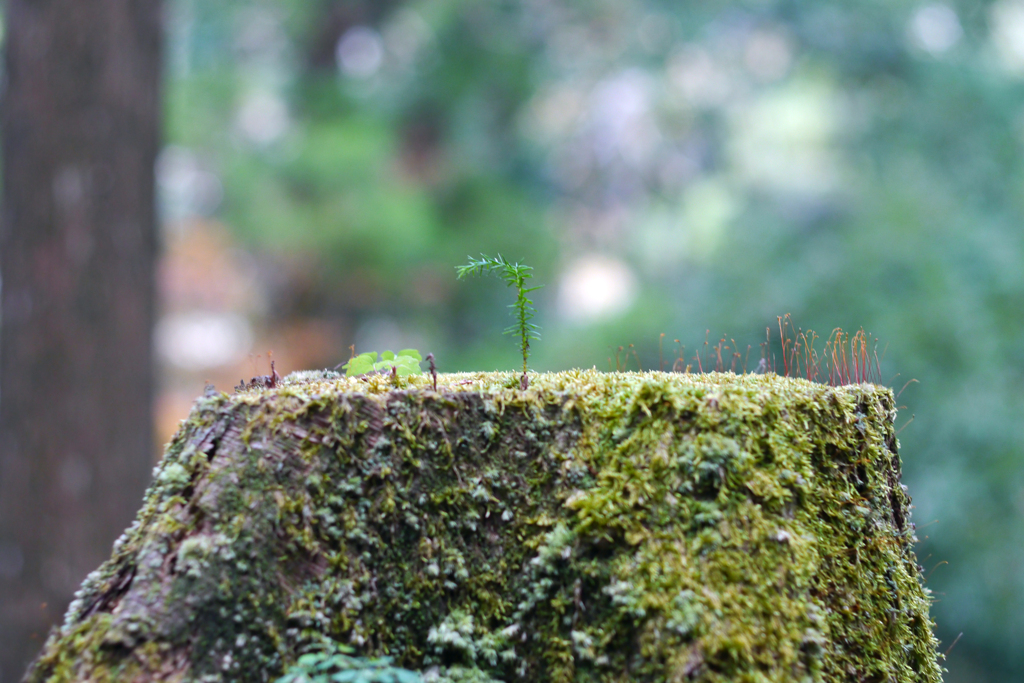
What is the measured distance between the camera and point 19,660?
11.5 feet

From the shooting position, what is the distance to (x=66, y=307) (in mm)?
3682

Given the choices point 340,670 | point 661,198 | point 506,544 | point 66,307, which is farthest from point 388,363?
point 661,198

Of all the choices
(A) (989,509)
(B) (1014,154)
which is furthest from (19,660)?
(B) (1014,154)

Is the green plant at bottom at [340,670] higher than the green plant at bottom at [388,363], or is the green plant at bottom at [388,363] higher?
the green plant at bottom at [388,363]

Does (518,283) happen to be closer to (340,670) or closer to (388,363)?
(388,363)

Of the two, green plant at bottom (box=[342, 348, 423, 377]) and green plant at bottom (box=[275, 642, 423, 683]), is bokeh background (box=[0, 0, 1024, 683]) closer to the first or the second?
green plant at bottom (box=[342, 348, 423, 377])

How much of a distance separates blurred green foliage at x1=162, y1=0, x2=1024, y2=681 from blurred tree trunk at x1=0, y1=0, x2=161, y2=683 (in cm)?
476

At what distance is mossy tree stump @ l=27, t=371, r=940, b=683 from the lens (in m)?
1.40

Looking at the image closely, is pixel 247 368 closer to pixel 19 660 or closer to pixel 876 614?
pixel 19 660

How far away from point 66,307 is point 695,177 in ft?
39.2

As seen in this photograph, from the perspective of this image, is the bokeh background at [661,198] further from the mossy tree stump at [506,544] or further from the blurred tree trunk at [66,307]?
the mossy tree stump at [506,544]

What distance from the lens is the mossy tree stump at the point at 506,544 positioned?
140 cm

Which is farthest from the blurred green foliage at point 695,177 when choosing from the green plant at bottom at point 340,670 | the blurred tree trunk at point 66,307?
the green plant at bottom at point 340,670

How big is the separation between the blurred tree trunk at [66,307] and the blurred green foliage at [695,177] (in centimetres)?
476
